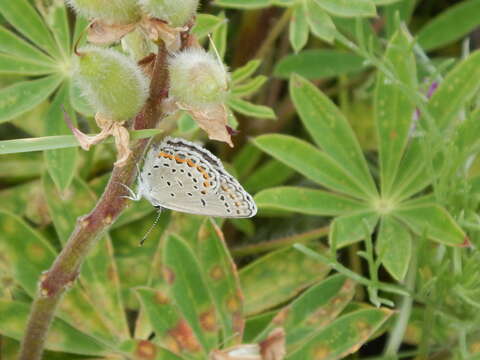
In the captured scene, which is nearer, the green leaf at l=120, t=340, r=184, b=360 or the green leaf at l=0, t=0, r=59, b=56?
the green leaf at l=120, t=340, r=184, b=360

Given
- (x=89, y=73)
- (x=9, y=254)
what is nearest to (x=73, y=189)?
(x=9, y=254)

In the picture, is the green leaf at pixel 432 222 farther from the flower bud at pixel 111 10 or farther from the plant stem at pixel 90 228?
the flower bud at pixel 111 10

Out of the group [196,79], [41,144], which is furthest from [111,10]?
[41,144]

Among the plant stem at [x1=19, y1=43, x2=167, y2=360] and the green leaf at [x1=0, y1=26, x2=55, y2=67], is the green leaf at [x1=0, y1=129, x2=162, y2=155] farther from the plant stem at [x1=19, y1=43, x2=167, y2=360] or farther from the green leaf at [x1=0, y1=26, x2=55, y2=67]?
the green leaf at [x1=0, y1=26, x2=55, y2=67]

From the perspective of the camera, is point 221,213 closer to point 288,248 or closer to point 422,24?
point 288,248

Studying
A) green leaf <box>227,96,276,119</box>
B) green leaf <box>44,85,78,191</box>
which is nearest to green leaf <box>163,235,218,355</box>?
green leaf <box>44,85,78,191</box>

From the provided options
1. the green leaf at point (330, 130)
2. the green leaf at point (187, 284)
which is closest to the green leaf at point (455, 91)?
the green leaf at point (330, 130)

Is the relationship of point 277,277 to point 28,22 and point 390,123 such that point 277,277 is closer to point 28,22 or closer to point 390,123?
point 390,123
